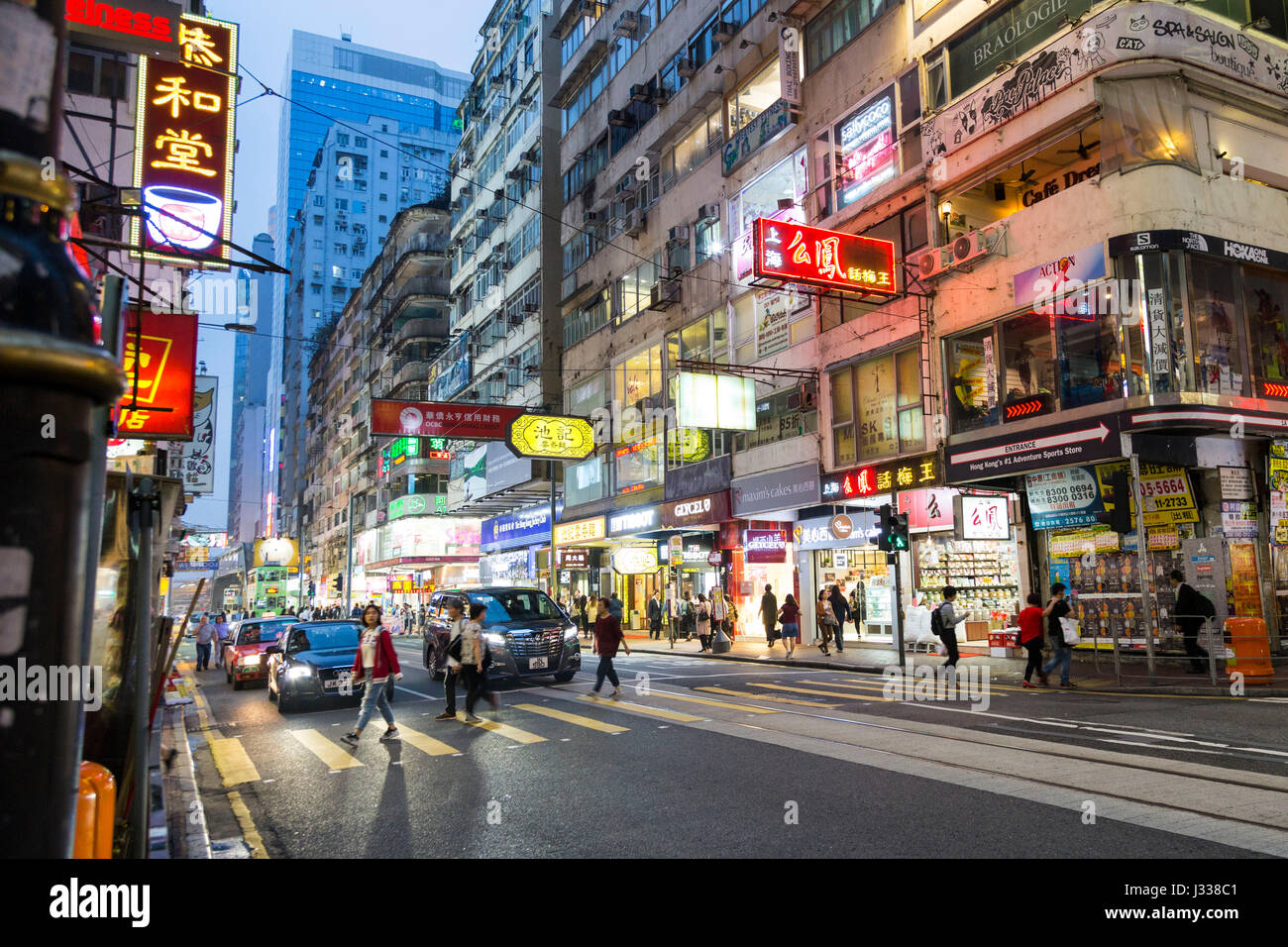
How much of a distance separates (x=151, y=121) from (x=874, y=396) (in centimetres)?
1802

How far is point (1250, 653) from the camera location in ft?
45.6

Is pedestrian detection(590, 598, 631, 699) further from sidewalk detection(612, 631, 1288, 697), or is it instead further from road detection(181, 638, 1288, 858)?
sidewalk detection(612, 631, 1288, 697)

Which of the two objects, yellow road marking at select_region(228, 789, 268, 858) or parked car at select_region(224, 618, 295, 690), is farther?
parked car at select_region(224, 618, 295, 690)

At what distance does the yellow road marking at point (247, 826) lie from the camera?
6373 mm

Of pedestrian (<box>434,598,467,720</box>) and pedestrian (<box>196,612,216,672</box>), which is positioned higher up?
pedestrian (<box>434,598,467,720</box>)

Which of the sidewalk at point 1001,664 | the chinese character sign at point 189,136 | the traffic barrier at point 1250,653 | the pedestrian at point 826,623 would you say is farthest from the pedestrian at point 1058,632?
the chinese character sign at point 189,136

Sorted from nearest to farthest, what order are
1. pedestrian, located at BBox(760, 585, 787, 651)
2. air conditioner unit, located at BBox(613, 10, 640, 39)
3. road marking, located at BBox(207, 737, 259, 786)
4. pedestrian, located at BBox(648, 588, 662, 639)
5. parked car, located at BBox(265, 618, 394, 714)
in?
road marking, located at BBox(207, 737, 259, 786) → parked car, located at BBox(265, 618, 394, 714) → pedestrian, located at BBox(760, 585, 787, 651) → pedestrian, located at BBox(648, 588, 662, 639) → air conditioner unit, located at BBox(613, 10, 640, 39)

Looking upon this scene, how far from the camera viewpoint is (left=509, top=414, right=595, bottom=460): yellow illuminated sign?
3303 centimetres

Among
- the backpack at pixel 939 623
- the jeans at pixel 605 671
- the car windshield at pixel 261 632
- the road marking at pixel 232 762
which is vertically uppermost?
the backpack at pixel 939 623

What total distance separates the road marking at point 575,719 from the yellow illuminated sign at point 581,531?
2411 cm

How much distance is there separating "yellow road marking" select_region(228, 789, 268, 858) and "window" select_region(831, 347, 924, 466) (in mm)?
18419

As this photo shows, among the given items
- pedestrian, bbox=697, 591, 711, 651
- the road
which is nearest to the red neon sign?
pedestrian, bbox=697, 591, 711, 651

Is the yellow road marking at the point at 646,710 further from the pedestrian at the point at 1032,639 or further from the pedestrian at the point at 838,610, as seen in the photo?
the pedestrian at the point at 838,610
